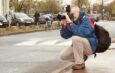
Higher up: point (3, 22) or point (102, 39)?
point (102, 39)

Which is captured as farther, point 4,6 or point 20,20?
point 4,6

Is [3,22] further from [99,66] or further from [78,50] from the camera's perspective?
[78,50]

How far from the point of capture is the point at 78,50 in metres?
9.82

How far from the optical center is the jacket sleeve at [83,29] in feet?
31.7

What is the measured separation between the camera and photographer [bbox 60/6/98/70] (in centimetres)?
971

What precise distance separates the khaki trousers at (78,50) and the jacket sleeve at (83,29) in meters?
A: 0.10

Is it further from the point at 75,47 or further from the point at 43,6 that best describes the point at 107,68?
the point at 43,6

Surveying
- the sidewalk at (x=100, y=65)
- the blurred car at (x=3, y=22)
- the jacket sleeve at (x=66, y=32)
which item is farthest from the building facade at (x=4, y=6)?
the jacket sleeve at (x=66, y=32)

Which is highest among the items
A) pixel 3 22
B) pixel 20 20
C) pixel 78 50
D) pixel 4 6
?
pixel 78 50

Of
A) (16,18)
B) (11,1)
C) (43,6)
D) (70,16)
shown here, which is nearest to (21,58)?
(70,16)

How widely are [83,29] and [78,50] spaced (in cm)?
46

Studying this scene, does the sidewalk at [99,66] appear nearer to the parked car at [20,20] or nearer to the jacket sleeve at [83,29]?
the jacket sleeve at [83,29]

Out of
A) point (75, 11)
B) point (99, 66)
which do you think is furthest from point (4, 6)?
point (75, 11)

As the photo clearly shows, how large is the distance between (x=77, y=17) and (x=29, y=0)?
203ft
